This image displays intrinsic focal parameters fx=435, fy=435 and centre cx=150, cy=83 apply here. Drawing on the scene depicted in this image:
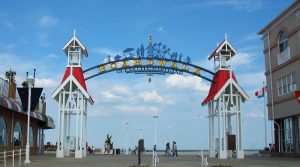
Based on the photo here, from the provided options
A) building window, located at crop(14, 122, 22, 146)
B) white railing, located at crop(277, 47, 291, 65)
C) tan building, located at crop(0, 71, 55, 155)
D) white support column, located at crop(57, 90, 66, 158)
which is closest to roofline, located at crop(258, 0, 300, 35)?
white railing, located at crop(277, 47, 291, 65)

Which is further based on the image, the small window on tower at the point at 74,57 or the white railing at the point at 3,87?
the small window on tower at the point at 74,57

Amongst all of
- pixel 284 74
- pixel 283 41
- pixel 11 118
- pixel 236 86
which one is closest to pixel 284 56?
pixel 283 41

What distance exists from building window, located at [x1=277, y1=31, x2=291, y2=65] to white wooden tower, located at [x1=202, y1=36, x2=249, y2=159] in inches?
211

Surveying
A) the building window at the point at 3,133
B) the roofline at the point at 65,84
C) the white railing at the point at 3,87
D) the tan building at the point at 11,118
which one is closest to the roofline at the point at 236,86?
the roofline at the point at 65,84

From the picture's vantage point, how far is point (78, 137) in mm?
33688

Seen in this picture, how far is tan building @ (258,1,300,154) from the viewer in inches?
1473

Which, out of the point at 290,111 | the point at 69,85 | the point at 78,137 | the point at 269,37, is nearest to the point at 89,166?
the point at 78,137

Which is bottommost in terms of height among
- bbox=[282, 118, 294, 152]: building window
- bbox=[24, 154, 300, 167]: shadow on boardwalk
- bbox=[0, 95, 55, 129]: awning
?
bbox=[24, 154, 300, 167]: shadow on boardwalk

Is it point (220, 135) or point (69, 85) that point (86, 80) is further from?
point (220, 135)

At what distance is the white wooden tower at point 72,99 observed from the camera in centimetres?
3378

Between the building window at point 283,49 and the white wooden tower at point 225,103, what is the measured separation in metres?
5.35

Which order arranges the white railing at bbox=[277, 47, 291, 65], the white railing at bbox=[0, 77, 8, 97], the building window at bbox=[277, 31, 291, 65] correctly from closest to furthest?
the white railing at bbox=[0, 77, 8, 97] < the white railing at bbox=[277, 47, 291, 65] < the building window at bbox=[277, 31, 291, 65]

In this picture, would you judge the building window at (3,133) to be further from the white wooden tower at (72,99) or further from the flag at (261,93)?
the flag at (261,93)

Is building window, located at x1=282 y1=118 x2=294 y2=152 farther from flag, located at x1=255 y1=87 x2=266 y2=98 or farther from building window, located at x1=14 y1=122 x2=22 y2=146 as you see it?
building window, located at x1=14 y1=122 x2=22 y2=146
